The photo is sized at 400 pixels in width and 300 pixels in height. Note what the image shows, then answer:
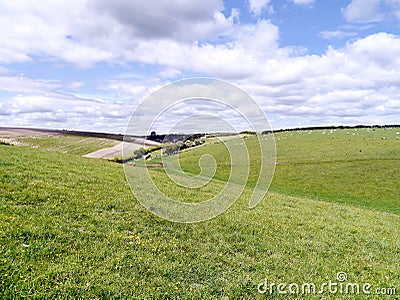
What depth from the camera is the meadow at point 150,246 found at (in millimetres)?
7000

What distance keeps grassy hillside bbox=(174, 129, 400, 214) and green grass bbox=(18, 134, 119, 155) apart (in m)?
21.0

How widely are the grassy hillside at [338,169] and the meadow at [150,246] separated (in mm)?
23001

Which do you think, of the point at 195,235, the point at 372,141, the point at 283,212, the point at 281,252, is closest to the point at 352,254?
the point at 281,252

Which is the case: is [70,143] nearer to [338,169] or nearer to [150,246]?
[338,169]

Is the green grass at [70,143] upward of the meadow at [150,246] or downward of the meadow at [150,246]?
upward

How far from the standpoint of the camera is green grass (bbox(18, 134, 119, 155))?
169 feet

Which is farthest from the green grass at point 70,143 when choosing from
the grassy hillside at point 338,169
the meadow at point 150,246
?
the meadow at point 150,246

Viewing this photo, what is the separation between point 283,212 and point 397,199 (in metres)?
28.8

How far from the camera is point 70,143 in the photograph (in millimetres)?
62219

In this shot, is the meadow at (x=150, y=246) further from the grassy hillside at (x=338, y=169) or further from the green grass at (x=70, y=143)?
the green grass at (x=70, y=143)

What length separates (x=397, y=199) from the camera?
36.6 m

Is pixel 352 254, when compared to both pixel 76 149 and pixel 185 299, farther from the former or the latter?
pixel 76 149

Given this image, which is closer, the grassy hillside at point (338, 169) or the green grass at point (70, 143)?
A: the grassy hillside at point (338, 169)

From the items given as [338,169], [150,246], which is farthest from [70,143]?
[150,246]
